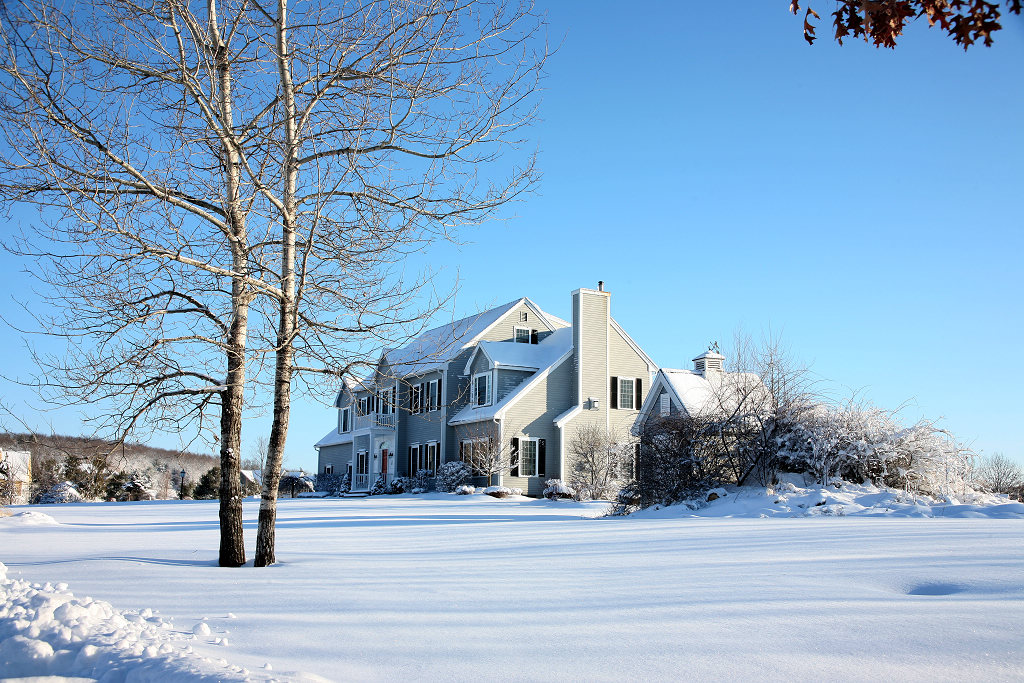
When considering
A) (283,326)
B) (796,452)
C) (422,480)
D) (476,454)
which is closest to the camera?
(283,326)

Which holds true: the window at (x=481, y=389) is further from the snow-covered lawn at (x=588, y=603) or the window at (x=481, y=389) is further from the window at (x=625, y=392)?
the snow-covered lawn at (x=588, y=603)

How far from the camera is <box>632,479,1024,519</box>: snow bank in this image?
496 inches

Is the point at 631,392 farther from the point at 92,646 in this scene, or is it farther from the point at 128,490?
the point at 92,646

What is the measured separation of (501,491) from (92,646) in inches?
861

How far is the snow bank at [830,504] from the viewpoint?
12594 millimetres

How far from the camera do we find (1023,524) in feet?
34.0

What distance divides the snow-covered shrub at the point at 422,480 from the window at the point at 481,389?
360cm

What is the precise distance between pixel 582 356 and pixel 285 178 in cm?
2203

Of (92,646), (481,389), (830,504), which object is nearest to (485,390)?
(481,389)

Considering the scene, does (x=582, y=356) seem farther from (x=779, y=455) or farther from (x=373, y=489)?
(x=779, y=455)

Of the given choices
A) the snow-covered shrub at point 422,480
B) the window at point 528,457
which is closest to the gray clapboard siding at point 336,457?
the snow-covered shrub at point 422,480

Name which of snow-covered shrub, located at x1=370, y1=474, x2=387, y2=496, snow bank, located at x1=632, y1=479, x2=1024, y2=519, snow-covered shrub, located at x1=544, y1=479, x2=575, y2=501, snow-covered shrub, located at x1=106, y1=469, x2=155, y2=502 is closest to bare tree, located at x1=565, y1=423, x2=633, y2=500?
snow-covered shrub, located at x1=544, y1=479, x2=575, y2=501

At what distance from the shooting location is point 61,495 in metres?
31.2

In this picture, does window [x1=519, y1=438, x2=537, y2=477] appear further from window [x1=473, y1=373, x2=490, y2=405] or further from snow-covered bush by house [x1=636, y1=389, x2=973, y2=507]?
snow-covered bush by house [x1=636, y1=389, x2=973, y2=507]
